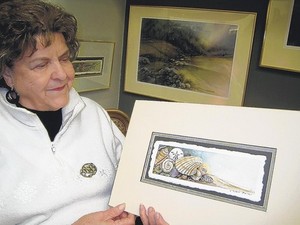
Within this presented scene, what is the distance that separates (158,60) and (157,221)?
42.9 inches

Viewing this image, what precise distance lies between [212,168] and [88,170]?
0.42 meters

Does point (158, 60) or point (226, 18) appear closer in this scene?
point (226, 18)

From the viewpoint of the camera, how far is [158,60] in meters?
1.75

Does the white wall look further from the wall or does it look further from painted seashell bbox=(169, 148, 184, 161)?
painted seashell bbox=(169, 148, 184, 161)

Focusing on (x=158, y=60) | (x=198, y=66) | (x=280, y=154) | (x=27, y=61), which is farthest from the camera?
(x=158, y=60)

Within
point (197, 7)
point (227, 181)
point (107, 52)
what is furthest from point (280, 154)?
point (107, 52)

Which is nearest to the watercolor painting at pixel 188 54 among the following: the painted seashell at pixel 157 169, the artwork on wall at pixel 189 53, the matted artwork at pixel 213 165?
the artwork on wall at pixel 189 53

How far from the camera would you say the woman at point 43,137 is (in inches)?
35.2

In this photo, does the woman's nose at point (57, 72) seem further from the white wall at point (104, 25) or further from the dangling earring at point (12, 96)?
the white wall at point (104, 25)

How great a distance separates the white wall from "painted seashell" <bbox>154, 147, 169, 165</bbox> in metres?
0.92

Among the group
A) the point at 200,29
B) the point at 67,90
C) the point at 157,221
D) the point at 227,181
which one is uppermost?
the point at 200,29

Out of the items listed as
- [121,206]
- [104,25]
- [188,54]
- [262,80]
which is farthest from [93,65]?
[121,206]

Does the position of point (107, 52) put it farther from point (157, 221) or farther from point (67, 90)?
point (157, 221)

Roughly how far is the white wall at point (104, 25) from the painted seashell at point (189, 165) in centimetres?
99
